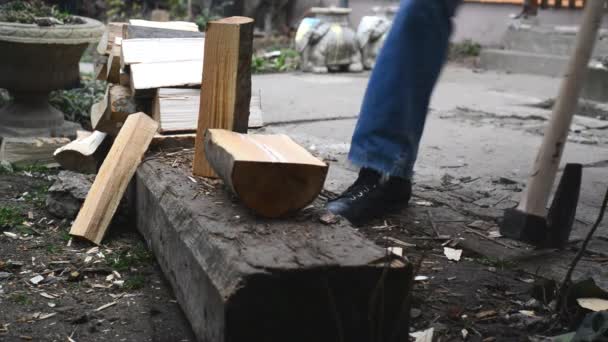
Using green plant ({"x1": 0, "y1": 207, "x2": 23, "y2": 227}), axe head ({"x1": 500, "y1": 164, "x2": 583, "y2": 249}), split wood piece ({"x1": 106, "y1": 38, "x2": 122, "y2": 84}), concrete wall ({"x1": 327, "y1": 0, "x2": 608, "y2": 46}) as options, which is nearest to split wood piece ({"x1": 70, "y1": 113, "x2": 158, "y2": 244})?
green plant ({"x1": 0, "y1": 207, "x2": 23, "y2": 227})

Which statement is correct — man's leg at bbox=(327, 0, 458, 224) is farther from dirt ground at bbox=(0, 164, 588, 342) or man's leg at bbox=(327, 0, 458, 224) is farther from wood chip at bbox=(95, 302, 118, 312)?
wood chip at bbox=(95, 302, 118, 312)

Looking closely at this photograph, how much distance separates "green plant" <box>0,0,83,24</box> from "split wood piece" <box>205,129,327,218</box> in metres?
2.46

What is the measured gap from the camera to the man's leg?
2256mm

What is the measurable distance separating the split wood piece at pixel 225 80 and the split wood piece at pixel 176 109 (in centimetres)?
39

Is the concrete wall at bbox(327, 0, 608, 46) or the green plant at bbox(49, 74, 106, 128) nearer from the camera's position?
the green plant at bbox(49, 74, 106, 128)

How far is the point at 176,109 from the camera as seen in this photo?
105 inches

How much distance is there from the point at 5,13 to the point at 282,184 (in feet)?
9.10

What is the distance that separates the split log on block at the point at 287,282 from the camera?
151cm

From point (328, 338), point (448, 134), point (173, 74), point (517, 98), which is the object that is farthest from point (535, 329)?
point (517, 98)

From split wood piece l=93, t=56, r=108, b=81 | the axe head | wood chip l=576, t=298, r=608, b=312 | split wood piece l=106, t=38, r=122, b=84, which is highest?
split wood piece l=106, t=38, r=122, b=84

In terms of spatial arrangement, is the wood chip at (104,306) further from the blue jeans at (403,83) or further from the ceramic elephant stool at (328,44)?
the ceramic elephant stool at (328,44)

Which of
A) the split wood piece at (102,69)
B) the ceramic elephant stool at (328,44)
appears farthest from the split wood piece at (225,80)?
the ceramic elephant stool at (328,44)

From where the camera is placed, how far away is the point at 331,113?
5051mm

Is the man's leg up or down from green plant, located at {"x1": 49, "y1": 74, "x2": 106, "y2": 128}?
up
